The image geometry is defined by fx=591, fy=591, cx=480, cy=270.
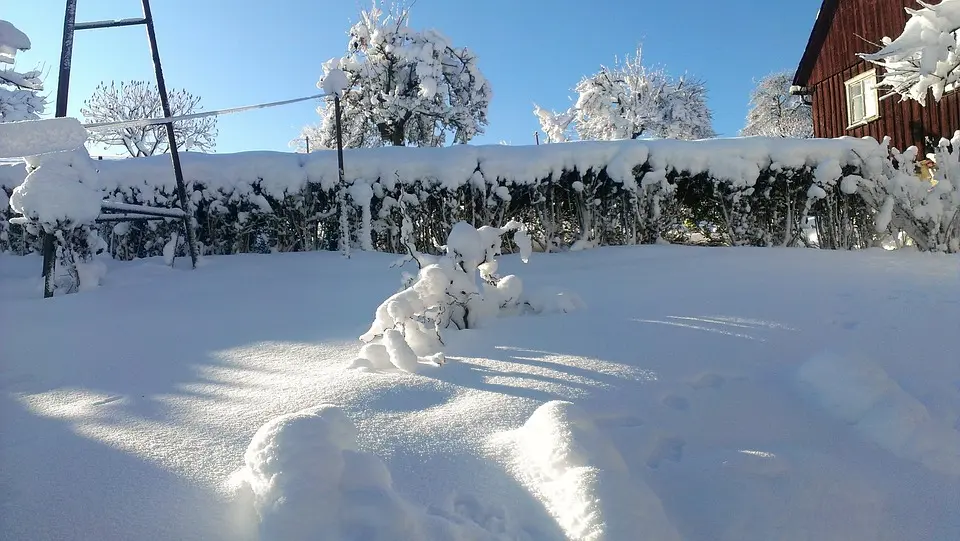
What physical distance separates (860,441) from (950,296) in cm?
273

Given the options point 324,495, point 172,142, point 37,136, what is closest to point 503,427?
point 324,495

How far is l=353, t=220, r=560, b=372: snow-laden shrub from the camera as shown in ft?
7.54

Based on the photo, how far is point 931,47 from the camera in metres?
5.23

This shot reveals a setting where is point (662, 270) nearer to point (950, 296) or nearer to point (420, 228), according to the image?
point (950, 296)

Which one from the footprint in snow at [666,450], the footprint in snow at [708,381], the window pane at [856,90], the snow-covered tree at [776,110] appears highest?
the snow-covered tree at [776,110]

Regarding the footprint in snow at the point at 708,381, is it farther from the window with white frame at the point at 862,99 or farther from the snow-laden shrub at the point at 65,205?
the window with white frame at the point at 862,99

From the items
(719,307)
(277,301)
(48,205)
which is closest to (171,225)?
(48,205)

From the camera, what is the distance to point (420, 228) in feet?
19.5

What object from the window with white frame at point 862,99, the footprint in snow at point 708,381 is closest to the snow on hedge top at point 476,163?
the footprint in snow at point 708,381

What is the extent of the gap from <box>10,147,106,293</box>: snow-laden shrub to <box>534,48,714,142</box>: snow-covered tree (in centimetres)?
2243

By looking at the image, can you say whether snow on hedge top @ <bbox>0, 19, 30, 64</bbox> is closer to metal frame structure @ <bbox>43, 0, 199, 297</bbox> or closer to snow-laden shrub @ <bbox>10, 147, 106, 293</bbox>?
metal frame structure @ <bbox>43, 0, 199, 297</bbox>

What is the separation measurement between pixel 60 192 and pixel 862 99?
1421cm

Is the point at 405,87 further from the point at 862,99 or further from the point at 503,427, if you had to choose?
the point at 503,427

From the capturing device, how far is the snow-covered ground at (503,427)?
1302 mm
